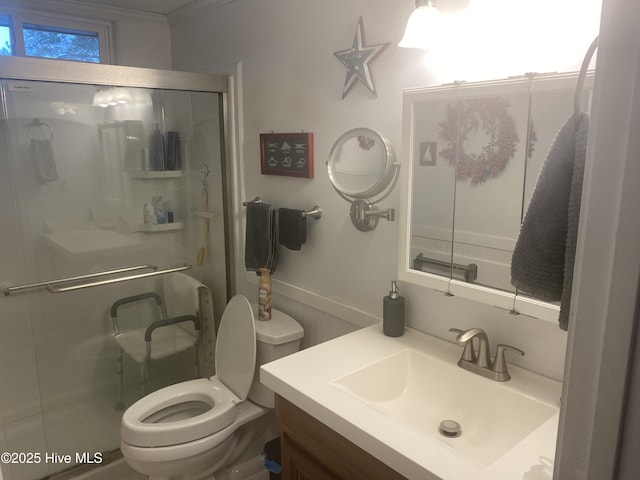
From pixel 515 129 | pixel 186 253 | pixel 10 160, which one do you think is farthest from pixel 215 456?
pixel 515 129

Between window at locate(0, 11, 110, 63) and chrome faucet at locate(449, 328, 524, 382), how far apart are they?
2503 mm

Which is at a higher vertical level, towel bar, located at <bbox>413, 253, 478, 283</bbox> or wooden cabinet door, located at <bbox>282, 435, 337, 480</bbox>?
towel bar, located at <bbox>413, 253, 478, 283</bbox>

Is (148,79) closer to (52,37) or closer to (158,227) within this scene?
(158,227)

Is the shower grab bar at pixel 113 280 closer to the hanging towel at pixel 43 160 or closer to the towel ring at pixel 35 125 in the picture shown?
the hanging towel at pixel 43 160

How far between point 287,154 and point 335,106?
1.14 feet

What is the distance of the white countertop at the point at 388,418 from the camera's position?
99 centimetres

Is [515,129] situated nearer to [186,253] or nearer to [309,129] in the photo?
[309,129]

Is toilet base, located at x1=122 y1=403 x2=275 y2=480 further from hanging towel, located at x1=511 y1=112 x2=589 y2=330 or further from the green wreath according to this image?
hanging towel, located at x1=511 y1=112 x2=589 y2=330

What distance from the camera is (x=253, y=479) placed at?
7.20 ft

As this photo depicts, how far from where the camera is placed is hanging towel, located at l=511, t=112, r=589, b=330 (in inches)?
22.7

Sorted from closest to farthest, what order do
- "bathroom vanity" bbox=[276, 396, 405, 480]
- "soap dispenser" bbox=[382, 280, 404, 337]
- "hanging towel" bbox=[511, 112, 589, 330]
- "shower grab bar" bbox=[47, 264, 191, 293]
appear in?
"hanging towel" bbox=[511, 112, 589, 330], "bathroom vanity" bbox=[276, 396, 405, 480], "soap dispenser" bbox=[382, 280, 404, 337], "shower grab bar" bbox=[47, 264, 191, 293]

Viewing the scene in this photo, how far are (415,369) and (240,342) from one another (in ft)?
2.83

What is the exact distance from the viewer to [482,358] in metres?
1.40

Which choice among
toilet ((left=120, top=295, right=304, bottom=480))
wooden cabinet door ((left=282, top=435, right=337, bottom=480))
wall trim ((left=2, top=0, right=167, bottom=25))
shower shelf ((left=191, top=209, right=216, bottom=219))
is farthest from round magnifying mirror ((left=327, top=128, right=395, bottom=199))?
wall trim ((left=2, top=0, right=167, bottom=25))
